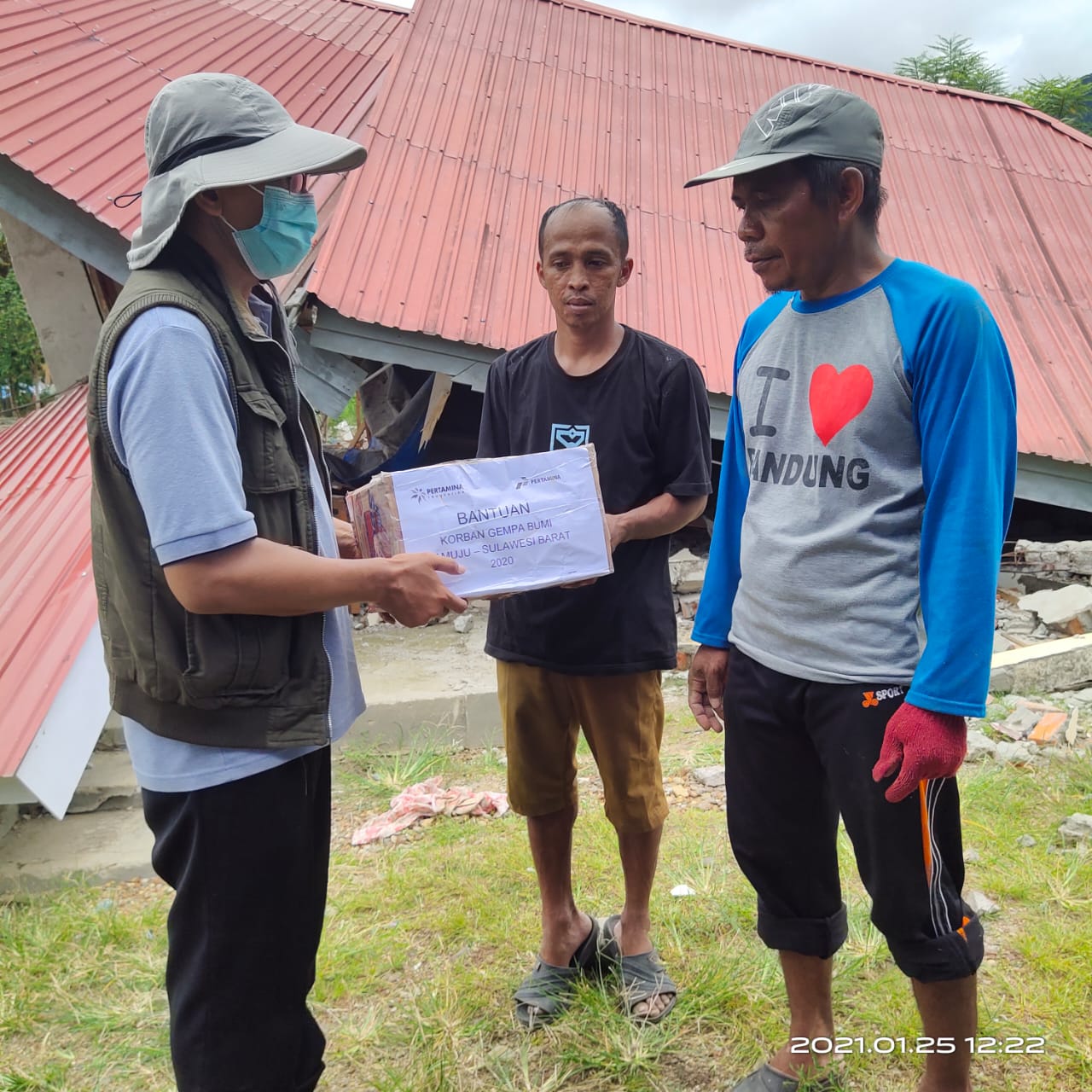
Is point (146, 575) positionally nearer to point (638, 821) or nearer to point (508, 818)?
point (638, 821)

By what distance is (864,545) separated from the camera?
194cm

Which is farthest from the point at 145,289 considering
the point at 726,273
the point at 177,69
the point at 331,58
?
the point at 331,58

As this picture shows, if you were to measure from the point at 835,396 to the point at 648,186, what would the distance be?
269 inches

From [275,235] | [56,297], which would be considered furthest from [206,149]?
[56,297]

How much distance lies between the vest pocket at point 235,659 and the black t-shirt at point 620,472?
988mm

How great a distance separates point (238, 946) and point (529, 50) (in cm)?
932

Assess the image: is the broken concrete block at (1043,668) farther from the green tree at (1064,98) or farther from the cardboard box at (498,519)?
the green tree at (1064,98)

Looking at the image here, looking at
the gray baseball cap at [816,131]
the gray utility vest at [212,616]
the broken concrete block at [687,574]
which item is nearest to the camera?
the gray utility vest at [212,616]

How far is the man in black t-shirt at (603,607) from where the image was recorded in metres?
2.58

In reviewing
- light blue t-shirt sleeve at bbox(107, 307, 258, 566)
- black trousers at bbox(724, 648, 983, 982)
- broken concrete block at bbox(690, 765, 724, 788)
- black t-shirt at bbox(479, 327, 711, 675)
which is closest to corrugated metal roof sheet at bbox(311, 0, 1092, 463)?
broken concrete block at bbox(690, 765, 724, 788)

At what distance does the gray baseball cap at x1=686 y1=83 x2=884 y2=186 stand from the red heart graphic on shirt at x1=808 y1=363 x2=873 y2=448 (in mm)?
443

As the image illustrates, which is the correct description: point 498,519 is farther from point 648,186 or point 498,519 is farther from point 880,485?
point 648,186

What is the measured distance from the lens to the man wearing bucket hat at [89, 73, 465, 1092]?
1.54 metres

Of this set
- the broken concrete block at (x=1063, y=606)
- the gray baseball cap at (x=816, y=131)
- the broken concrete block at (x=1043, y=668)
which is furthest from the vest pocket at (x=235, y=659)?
the broken concrete block at (x=1063, y=606)
